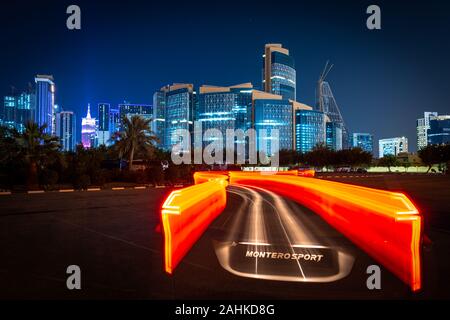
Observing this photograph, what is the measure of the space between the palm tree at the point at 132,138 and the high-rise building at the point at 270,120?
13438cm

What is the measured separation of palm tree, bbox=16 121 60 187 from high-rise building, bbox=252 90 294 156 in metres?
153

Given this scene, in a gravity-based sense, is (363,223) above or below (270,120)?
below

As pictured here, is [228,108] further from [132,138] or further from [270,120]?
[132,138]

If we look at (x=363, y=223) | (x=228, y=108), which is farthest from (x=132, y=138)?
(x=228, y=108)

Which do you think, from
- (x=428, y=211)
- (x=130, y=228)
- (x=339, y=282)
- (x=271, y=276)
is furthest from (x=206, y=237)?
(x=428, y=211)

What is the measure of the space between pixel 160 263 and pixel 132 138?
Answer: 43.1 meters

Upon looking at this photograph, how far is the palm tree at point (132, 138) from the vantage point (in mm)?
49219

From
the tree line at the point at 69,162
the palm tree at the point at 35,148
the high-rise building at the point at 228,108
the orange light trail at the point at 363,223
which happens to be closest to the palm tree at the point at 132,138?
the tree line at the point at 69,162

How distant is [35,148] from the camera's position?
3119 cm

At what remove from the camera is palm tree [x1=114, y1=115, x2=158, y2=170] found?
1938 inches

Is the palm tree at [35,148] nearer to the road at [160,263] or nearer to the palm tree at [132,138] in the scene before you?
the palm tree at [132,138]

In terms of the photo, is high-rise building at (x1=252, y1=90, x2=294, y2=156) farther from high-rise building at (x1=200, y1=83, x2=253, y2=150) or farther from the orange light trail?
the orange light trail

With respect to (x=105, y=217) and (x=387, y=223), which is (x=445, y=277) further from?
(x=105, y=217)

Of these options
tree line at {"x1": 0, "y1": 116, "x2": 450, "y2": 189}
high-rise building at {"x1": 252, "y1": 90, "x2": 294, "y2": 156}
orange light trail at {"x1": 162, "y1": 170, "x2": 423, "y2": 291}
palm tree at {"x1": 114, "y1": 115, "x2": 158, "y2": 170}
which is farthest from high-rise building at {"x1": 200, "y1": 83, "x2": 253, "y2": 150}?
orange light trail at {"x1": 162, "y1": 170, "x2": 423, "y2": 291}
